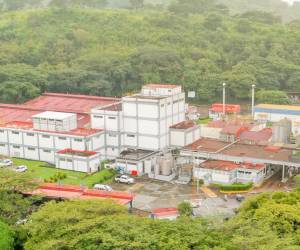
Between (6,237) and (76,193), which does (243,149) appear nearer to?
(76,193)

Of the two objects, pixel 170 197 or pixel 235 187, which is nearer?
pixel 170 197

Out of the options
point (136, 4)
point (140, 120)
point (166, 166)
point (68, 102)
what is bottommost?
point (166, 166)

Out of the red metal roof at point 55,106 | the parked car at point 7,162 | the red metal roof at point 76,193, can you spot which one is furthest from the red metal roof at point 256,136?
the parked car at point 7,162

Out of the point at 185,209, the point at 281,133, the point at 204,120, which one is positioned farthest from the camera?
the point at 204,120

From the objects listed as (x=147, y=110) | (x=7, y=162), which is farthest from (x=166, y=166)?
(x=7, y=162)

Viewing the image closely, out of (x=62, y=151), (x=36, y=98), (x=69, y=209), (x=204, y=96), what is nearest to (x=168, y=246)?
(x=69, y=209)

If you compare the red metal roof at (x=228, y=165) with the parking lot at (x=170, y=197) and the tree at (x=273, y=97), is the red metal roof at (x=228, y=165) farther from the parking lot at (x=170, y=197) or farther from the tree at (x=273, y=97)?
the tree at (x=273, y=97)
